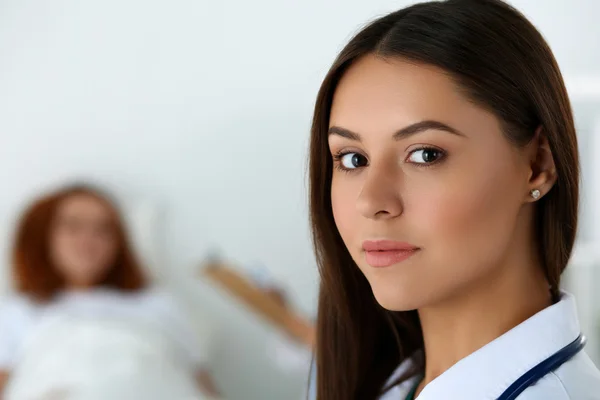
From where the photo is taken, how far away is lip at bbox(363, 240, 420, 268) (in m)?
0.72

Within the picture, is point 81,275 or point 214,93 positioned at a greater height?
point 214,93

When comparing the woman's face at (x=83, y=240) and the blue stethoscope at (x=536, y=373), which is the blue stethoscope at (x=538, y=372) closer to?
the blue stethoscope at (x=536, y=373)

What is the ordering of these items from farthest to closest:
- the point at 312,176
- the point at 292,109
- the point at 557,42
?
the point at 292,109, the point at 557,42, the point at 312,176

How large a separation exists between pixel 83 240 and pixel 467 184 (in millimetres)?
1827

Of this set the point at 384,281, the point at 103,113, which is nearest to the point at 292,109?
the point at 103,113

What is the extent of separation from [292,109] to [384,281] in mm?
1879

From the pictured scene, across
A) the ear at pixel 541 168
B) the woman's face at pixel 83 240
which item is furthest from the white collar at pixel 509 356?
the woman's face at pixel 83 240

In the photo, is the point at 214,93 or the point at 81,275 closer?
the point at 81,275

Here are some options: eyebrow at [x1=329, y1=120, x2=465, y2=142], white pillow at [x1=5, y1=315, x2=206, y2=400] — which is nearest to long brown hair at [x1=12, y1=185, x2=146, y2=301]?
white pillow at [x1=5, y1=315, x2=206, y2=400]

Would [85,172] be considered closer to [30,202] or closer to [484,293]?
[30,202]

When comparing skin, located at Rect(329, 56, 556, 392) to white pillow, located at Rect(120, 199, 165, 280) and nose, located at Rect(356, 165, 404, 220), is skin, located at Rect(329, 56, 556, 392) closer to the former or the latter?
nose, located at Rect(356, 165, 404, 220)

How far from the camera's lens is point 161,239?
8.57ft

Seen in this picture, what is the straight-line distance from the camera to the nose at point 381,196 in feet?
2.31

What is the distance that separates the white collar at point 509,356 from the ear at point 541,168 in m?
0.12
